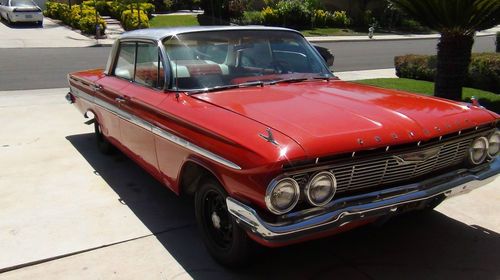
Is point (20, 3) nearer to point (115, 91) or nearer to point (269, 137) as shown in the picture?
point (115, 91)

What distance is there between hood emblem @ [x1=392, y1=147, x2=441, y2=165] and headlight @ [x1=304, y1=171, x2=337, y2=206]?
487mm

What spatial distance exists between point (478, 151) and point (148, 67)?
2.77 m

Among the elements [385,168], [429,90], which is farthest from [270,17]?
[385,168]

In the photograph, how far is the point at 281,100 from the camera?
3.67 m

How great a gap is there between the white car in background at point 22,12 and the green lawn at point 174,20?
6.13 meters

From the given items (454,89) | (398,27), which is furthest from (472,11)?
(398,27)

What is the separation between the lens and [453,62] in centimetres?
791

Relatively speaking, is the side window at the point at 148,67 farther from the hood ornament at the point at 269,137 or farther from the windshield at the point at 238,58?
the hood ornament at the point at 269,137

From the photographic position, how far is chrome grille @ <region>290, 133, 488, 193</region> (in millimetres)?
2939

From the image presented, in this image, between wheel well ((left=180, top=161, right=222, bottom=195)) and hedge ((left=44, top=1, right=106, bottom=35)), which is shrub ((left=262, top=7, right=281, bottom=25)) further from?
wheel well ((left=180, top=161, right=222, bottom=195))

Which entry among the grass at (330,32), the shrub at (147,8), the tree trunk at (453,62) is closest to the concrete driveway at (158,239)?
the tree trunk at (453,62)

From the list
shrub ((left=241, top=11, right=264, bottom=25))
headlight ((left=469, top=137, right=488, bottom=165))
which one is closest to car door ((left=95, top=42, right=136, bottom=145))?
headlight ((left=469, top=137, right=488, bottom=165))

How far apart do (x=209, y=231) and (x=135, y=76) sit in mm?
1907

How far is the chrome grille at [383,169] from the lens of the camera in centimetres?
294
